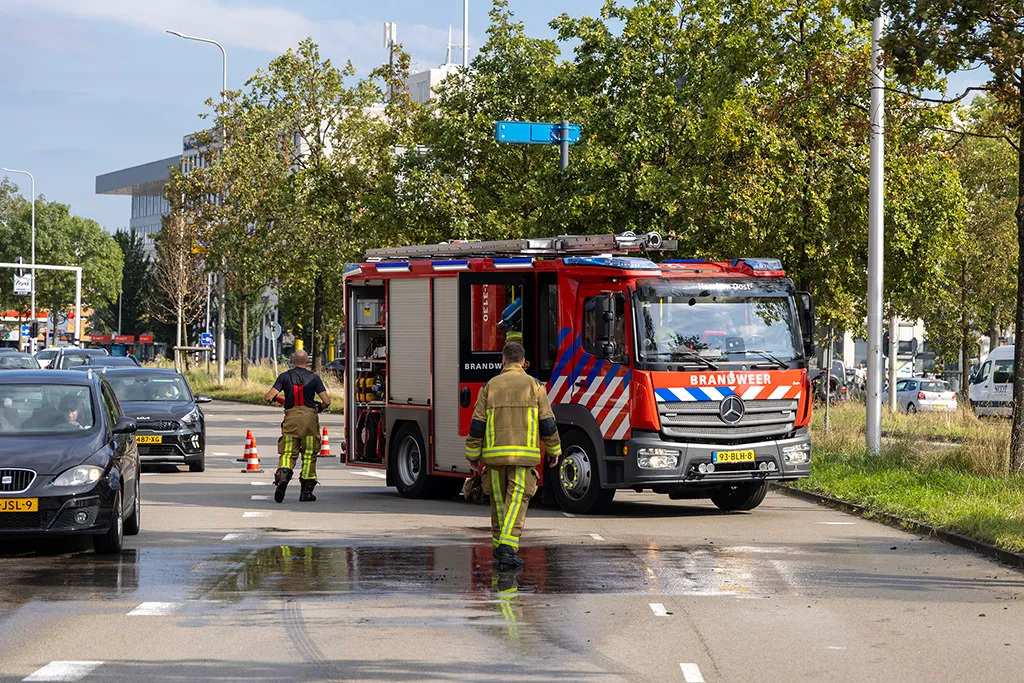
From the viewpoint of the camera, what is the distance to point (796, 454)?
671 inches

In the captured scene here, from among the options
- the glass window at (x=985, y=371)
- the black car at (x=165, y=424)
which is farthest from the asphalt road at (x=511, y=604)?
the glass window at (x=985, y=371)

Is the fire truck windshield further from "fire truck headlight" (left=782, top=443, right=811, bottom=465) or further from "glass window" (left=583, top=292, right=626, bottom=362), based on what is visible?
"fire truck headlight" (left=782, top=443, right=811, bottom=465)

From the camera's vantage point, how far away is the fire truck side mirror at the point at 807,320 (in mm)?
17316

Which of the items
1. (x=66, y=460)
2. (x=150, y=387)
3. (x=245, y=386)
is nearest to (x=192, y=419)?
(x=150, y=387)

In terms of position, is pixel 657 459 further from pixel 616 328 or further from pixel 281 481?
pixel 281 481

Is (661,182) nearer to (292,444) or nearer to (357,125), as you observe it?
(292,444)

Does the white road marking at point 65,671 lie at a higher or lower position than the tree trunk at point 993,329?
lower

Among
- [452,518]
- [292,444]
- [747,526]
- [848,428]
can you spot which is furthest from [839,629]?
[848,428]

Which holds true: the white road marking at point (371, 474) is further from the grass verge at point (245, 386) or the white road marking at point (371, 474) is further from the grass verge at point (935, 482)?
the grass verge at point (245, 386)

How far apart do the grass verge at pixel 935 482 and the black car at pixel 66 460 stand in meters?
7.39

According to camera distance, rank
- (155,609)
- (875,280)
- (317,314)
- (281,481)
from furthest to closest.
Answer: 1. (317,314)
2. (875,280)
3. (281,481)
4. (155,609)

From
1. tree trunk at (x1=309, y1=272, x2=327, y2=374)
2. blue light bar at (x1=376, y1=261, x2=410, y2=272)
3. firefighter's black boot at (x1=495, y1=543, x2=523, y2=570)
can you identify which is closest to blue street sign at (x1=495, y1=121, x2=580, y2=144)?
blue light bar at (x1=376, y1=261, x2=410, y2=272)

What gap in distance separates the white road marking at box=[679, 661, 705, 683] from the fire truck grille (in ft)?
26.4

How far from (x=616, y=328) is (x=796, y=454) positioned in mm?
2401
